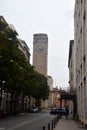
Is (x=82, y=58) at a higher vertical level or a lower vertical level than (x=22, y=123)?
higher

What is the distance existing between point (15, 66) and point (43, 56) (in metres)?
144

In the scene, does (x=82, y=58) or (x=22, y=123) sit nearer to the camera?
(x=82, y=58)

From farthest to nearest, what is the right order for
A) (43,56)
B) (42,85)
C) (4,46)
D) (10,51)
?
(43,56) → (42,85) → (10,51) → (4,46)

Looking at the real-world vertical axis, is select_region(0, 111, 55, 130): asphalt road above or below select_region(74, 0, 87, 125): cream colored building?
below

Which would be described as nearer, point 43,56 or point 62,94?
point 62,94

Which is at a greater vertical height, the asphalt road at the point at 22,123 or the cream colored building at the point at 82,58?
the cream colored building at the point at 82,58

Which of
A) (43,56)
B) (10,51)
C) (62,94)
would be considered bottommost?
(62,94)

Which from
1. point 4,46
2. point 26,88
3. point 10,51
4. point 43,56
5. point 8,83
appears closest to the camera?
point 4,46

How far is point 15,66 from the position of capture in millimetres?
54906

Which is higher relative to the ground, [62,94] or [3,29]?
[3,29]

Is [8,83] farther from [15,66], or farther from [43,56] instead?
[43,56]

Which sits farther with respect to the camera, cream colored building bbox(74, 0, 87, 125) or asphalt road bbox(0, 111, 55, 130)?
cream colored building bbox(74, 0, 87, 125)

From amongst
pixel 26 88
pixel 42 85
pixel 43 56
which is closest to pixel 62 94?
pixel 26 88

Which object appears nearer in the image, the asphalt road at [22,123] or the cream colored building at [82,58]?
the asphalt road at [22,123]
